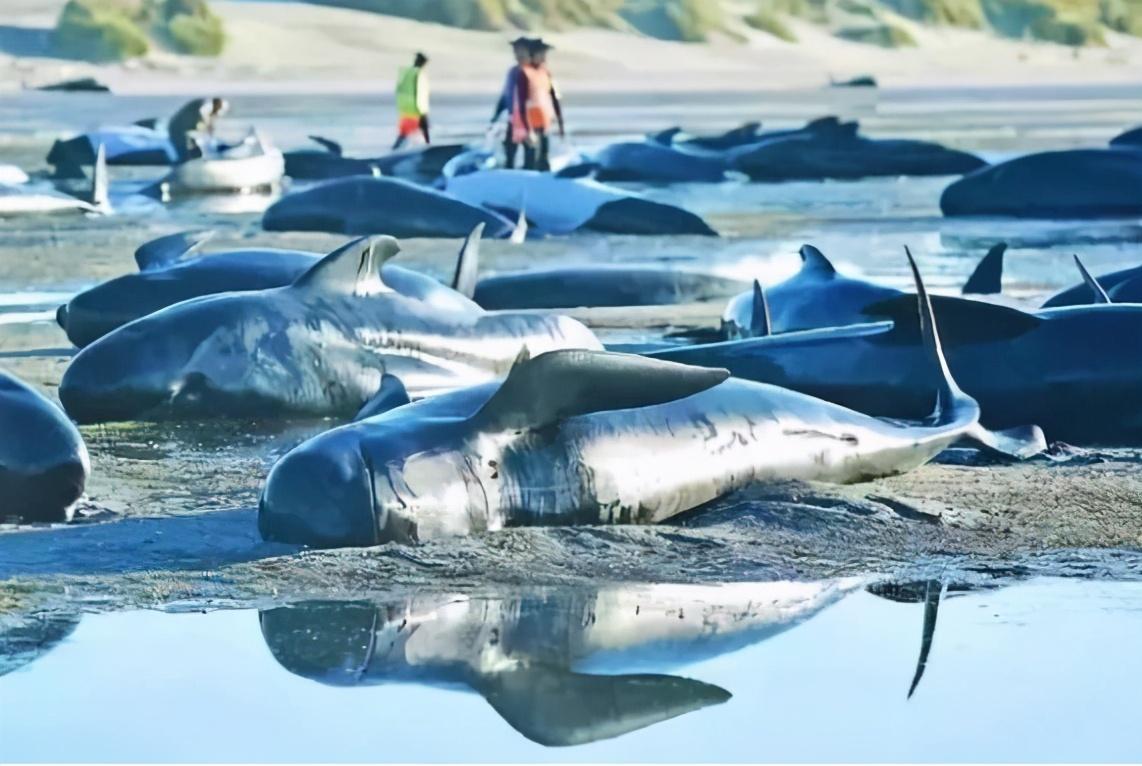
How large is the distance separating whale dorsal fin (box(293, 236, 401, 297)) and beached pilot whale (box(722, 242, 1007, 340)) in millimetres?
1741

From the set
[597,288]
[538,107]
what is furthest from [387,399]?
[538,107]

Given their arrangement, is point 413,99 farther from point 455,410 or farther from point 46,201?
point 455,410

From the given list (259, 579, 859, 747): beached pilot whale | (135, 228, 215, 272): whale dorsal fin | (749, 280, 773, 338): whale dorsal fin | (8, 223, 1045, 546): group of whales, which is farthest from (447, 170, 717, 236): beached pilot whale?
(259, 579, 859, 747): beached pilot whale

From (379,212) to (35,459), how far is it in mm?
11245

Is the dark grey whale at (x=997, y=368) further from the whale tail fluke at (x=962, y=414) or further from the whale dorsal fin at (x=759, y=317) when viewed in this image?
the whale dorsal fin at (x=759, y=317)

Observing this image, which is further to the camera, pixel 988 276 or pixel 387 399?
pixel 988 276

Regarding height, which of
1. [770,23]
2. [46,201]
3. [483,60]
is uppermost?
[46,201]

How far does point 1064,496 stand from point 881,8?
83.4 m

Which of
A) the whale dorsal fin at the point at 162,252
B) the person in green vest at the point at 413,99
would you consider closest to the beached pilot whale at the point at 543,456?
the whale dorsal fin at the point at 162,252

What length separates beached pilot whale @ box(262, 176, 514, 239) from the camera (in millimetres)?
17875

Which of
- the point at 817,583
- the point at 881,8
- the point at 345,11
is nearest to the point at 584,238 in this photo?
the point at 817,583

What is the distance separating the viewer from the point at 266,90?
206 feet

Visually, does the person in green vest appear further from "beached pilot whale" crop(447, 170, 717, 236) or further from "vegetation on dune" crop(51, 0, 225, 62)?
"vegetation on dune" crop(51, 0, 225, 62)

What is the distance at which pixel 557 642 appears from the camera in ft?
19.0
